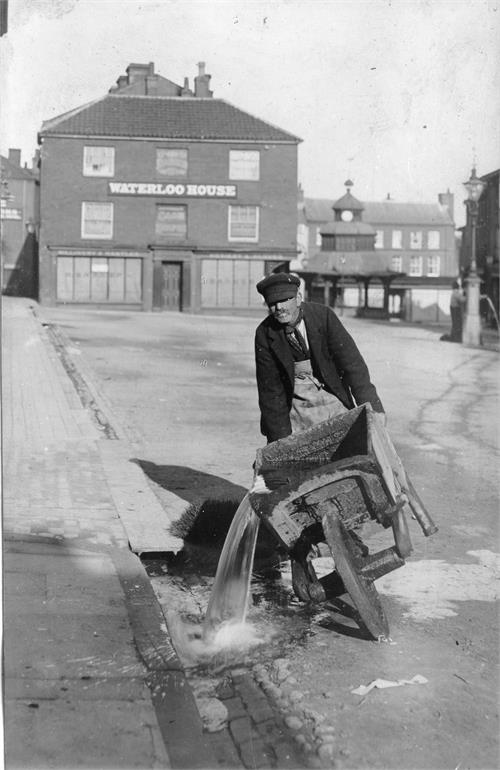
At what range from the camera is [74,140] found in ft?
131

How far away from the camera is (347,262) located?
50.4m

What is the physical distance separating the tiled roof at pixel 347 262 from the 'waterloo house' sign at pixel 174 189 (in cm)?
983

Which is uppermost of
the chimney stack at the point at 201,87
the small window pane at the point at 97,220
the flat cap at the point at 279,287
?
the chimney stack at the point at 201,87

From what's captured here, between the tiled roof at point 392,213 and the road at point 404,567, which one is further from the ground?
the tiled roof at point 392,213

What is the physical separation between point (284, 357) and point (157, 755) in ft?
8.56

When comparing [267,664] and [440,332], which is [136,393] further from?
[440,332]

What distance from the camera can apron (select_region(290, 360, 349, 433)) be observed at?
17.8 ft

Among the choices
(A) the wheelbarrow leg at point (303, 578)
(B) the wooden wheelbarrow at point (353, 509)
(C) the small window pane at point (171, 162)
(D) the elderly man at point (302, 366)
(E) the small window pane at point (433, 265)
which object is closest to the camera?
(B) the wooden wheelbarrow at point (353, 509)

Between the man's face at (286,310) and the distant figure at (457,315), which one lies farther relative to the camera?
the distant figure at (457,315)

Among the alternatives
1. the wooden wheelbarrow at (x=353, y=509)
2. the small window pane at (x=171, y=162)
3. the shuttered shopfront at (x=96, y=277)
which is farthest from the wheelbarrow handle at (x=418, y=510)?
the small window pane at (x=171, y=162)

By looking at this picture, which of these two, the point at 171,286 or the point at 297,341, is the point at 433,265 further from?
the point at 297,341

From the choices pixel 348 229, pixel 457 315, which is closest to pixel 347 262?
pixel 348 229

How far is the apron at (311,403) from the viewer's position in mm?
5414

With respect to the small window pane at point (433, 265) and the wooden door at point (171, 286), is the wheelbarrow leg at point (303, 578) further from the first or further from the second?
the small window pane at point (433, 265)
